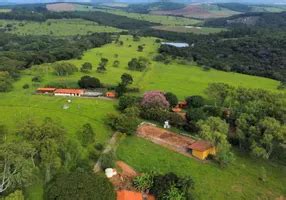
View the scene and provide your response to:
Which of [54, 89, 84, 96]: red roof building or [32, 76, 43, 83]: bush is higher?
[54, 89, 84, 96]: red roof building

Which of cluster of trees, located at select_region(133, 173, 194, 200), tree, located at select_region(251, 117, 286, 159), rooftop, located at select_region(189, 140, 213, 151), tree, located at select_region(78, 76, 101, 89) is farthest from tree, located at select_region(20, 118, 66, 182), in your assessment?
tree, located at select_region(78, 76, 101, 89)

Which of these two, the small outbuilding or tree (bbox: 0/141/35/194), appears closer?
tree (bbox: 0/141/35/194)

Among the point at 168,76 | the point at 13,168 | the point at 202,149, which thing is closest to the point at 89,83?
the point at 168,76

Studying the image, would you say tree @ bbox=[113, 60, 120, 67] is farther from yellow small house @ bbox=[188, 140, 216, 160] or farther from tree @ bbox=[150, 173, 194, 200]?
tree @ bbox=[150, 173, 194, 200]

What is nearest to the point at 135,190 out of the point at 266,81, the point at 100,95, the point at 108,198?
the point at 108,198

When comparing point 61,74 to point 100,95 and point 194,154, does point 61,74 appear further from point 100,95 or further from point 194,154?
point 194,154

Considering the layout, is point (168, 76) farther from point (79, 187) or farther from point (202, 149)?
point (79, 187)

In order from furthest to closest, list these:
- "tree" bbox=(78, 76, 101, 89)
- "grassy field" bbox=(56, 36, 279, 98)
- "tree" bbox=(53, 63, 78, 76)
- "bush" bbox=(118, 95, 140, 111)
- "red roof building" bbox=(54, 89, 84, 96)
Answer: "tree" bbox=(53, 63, 78, 76) → "grassy field" bbox=(56, 36, 279, 98) → "tree" bbox=(78, 76, 101, 89) → "red roof building" bbox=(54, 89, 84, 96) → "bush" bbox=(118, 95, 140, 111)
